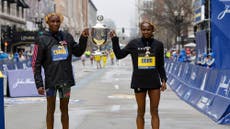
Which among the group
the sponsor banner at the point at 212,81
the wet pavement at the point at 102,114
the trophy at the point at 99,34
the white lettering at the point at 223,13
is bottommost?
the wet pavement at the point at 102,114

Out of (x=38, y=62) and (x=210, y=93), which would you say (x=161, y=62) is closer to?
(x=38, y=62)

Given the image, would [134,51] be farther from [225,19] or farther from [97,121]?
[225,19]

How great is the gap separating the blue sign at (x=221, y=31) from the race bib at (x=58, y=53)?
21.5m

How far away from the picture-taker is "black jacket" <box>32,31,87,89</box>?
7.67 meters

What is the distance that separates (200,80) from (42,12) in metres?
79.2

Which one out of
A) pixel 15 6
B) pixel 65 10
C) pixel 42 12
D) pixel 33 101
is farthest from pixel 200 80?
pixel 65 10

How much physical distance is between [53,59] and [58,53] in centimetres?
11

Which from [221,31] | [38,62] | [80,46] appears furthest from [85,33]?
[221,31]

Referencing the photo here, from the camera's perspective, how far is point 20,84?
18.9m

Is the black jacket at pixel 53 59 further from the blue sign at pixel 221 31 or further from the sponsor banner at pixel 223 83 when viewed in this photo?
the blue sign at pixel 221 31

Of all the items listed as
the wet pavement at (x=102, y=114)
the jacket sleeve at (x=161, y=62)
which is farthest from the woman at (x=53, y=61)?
the wet pavement at (x=102, y=114)

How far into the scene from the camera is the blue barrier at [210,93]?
11594mm

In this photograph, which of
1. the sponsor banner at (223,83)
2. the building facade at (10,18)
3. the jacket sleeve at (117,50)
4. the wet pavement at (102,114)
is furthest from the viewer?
the building facade at (10,18)

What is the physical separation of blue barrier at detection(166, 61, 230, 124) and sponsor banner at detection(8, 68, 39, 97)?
5.04 m
